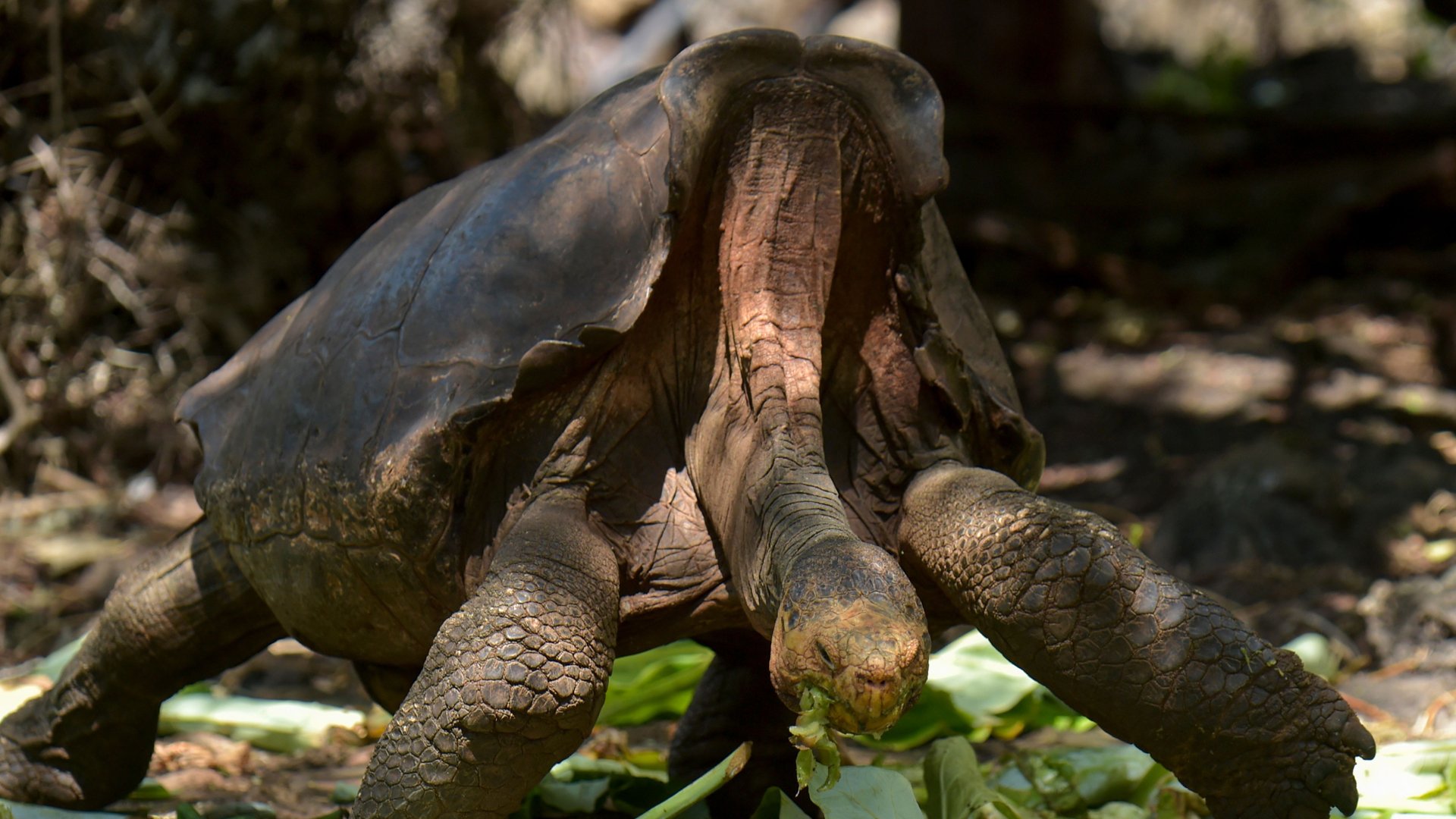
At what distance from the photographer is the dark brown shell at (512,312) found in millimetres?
2430

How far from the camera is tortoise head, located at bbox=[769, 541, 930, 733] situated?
6.00 feet

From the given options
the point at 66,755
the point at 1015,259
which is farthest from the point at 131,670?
the point at 1015,259

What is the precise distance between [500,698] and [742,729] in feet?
3.30

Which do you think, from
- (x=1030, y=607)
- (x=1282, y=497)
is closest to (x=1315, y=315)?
(x=1282, y=497)

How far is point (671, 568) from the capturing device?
248cm

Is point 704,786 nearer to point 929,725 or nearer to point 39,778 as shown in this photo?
point 929,725

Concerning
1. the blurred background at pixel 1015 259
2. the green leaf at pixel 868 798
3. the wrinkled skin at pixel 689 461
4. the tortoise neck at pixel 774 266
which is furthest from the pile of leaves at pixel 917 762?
the blurred background at pixel 1015 259

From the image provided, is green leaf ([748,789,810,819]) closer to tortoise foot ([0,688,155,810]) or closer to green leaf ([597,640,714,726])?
green leaf ([597,640,714,726])

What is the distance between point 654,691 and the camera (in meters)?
4.08

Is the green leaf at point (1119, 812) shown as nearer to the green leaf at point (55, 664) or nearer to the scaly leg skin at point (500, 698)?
the scaly leg skin at point (500, 698)

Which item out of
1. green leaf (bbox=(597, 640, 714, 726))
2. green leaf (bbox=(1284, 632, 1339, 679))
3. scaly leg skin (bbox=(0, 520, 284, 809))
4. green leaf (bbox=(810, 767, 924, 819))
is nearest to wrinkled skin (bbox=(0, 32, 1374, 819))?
scaly leg skin (bbox=(0, 520, 284, 809))

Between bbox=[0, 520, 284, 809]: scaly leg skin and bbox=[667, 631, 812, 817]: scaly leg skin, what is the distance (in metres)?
0.94

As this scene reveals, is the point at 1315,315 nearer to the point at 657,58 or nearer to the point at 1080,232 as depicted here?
the point at 1080,232

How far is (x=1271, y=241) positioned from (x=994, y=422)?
7539 millimetres
